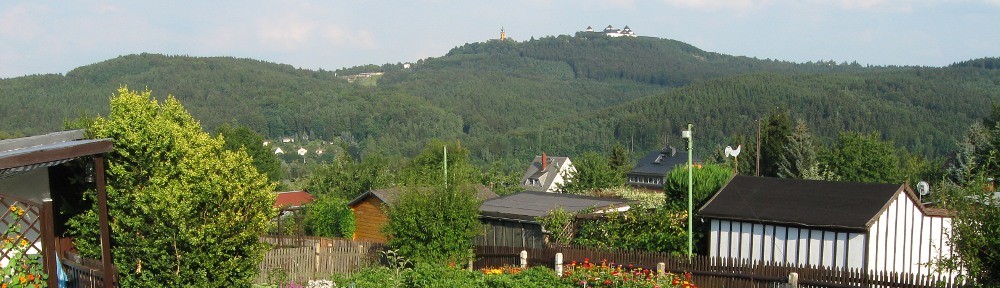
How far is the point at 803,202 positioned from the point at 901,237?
5.96 ft

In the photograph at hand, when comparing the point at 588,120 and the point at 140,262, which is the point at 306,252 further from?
the point at 588,120

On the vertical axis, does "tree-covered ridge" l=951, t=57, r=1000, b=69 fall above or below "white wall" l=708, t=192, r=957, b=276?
above

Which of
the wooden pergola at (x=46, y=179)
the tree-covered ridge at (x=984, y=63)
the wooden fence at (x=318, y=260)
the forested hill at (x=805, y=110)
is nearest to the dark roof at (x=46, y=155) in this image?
the wooden pergola at (x=46, y=179)

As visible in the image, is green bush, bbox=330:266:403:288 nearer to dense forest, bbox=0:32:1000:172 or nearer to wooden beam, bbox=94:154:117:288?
wooden beam, bbox=94:154:117:288

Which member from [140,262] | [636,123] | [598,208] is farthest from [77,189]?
[636,123]

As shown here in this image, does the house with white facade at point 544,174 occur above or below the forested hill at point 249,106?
below

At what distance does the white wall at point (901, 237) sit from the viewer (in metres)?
15.5

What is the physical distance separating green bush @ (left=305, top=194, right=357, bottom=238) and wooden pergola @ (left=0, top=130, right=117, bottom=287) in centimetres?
1699

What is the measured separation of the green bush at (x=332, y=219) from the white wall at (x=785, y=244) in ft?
50.9

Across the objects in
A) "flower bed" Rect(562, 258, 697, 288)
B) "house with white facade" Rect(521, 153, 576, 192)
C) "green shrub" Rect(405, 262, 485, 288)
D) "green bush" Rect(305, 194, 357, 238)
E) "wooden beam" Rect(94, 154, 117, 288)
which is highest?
"wooden beam" Rect(94, 154, 117, 288)

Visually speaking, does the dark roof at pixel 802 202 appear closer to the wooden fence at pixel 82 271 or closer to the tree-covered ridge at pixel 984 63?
the wooden fence at pixel 82 271

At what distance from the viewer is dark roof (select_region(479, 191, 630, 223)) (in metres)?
19.6

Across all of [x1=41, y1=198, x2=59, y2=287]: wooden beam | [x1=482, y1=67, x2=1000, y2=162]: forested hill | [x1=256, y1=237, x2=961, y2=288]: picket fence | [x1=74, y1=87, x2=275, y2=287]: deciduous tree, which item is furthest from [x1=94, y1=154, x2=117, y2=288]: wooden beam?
[x1=482, y1=67, x2=1000, y2=162]: forested hill

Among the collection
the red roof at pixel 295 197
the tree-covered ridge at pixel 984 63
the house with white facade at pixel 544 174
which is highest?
the tree-covered ridge at pixel 984 63
